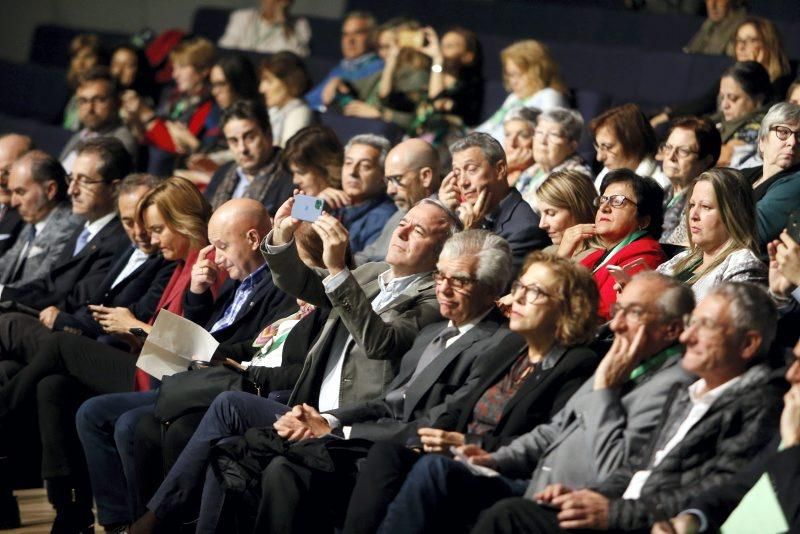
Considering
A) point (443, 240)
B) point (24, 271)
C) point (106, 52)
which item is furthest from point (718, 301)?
point (106, 52)

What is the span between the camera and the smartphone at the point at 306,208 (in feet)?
14.3

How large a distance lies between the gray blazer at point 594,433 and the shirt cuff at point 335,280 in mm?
814

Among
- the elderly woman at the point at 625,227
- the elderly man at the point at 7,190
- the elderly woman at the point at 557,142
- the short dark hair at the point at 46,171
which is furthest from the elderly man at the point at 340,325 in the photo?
the elderly man at the point at 7,190

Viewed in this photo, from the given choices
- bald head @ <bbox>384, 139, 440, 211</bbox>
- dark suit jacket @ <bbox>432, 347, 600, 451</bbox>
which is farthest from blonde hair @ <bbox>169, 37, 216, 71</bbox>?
dark suit jacket @ <bbox>432, 347, 600, 451</bbox>

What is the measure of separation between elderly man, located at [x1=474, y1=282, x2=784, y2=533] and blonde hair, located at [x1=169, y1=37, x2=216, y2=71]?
5028 mm

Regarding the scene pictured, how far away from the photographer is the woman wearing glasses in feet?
11.8

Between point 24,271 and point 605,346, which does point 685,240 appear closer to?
point 605,346

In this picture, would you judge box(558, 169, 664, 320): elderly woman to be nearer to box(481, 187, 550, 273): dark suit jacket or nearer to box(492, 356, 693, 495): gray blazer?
box(481, 187, 550, 273): dark suit jacket

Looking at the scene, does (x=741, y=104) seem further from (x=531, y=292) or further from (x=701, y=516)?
(x=701, y=516)

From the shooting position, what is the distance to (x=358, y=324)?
4145mm

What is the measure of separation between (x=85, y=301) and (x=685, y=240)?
2202 mm

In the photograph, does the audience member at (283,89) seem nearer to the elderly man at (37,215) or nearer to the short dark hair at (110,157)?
the short dark hair at (110,157)

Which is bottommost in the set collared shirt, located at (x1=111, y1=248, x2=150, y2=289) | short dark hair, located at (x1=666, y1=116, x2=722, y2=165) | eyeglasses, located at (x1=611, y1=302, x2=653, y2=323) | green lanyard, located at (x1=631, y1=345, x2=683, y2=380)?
collared shirt, located at (x1=111, y1=248, x2=150, y2=289)

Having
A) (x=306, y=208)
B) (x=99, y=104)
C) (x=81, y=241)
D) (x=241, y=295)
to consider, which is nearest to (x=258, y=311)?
(x=241, y=295)
